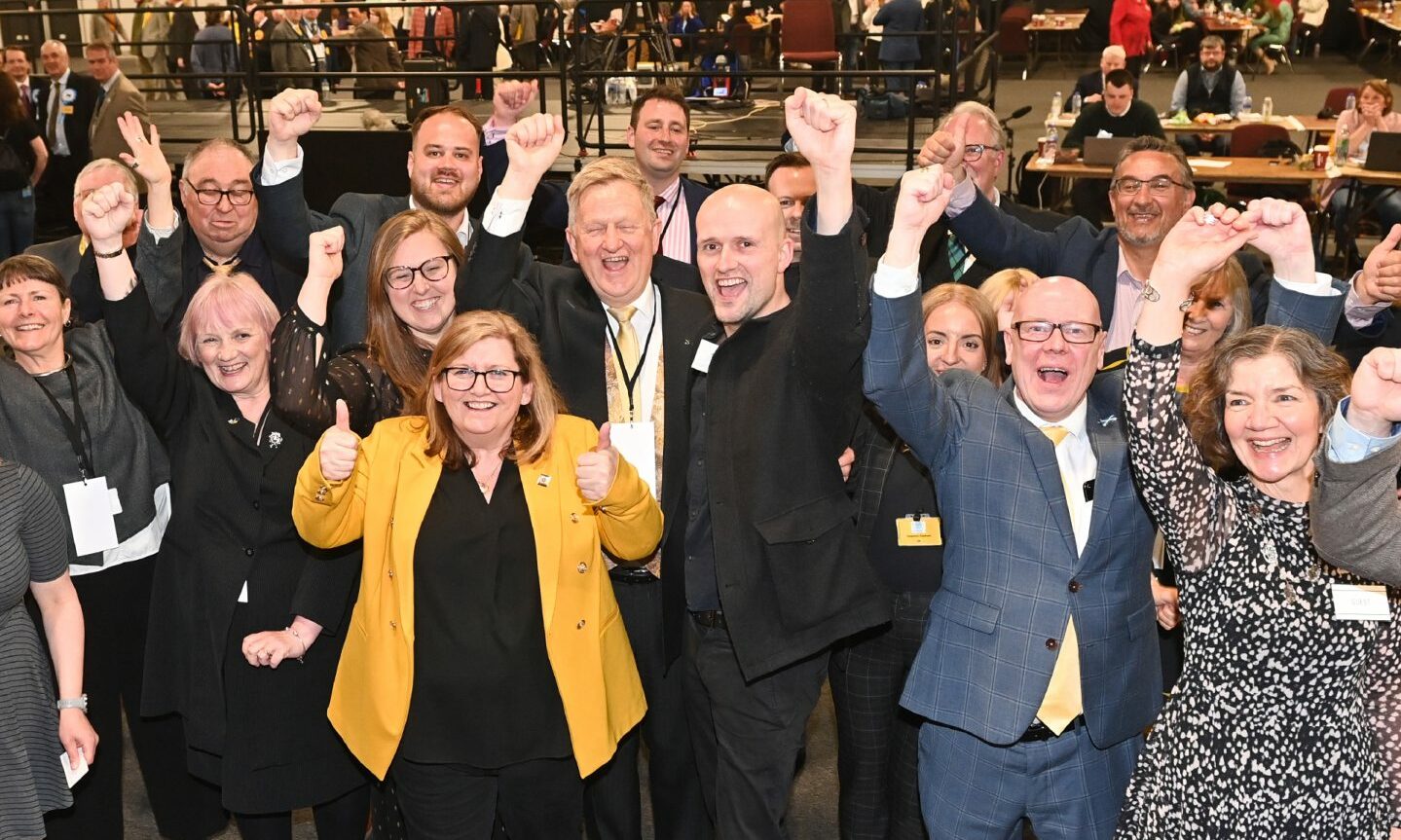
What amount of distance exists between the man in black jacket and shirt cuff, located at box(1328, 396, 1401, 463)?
1.46 metres

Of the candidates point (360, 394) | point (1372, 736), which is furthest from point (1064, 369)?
point (360, 394)

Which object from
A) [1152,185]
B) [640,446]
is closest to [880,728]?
[640,446]

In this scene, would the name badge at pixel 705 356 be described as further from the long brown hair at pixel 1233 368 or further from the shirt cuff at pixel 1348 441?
the shirt cuff at pixel 1348 441

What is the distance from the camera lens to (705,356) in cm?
309

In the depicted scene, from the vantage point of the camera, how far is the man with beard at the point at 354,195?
3789 millimetres

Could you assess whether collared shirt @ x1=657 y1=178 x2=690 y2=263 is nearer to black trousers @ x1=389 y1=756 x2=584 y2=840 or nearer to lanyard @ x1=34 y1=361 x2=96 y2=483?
lanyard @ x1=34 y1=361 x2=96 y2=483

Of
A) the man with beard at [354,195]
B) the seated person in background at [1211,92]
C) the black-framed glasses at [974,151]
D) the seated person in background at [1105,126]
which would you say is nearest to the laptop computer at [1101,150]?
the seated person in background at [1105,126]

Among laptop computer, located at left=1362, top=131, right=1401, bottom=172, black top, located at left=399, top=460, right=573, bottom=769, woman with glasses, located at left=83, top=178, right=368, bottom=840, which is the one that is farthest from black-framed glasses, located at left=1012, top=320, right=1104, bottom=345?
laptop computer, located at left=1362, top=131, right=1401, bottom=172

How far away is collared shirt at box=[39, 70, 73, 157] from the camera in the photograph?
9.85 meters

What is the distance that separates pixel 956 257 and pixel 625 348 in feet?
6.39

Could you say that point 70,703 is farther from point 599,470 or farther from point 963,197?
point 963,197

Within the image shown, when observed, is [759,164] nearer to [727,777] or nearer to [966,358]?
[966,358]

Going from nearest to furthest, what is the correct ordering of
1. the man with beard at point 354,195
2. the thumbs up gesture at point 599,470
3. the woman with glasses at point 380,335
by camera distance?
the thumbs up gesture at point 599,470 < the woman with glasses at point 380,335 < the man with beard at point 354,195

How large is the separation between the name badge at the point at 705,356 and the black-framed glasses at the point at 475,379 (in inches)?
17.7
